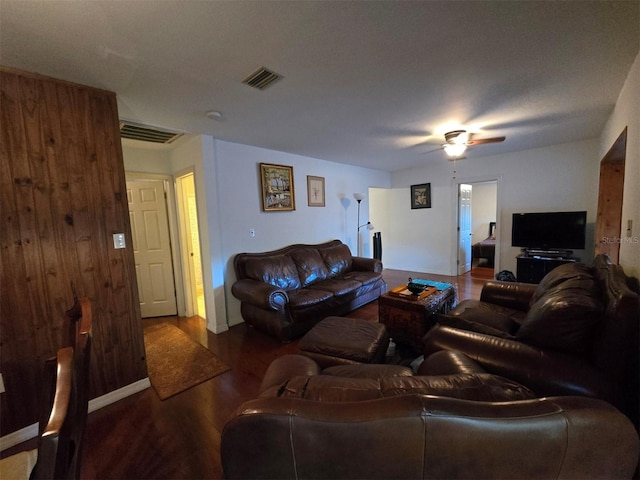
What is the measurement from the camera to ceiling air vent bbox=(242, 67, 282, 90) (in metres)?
1.75

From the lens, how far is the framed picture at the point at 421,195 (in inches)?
219

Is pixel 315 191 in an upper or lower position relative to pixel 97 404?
upper

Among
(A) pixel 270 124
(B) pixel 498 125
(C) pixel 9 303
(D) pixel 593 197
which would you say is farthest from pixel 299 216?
(D) pixel 593 197

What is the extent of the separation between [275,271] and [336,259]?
122 centimetres

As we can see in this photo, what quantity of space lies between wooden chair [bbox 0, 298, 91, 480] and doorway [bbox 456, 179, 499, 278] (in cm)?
554

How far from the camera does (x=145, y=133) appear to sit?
9.52ft

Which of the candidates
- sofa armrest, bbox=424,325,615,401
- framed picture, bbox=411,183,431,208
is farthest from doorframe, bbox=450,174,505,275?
sofa armrest, bbox=424,325,615,401

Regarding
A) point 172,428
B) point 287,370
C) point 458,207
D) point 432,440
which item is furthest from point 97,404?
point 458,207

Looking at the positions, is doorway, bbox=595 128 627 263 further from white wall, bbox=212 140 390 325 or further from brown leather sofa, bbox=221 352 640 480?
brown leather sofa, bbox=221 352 640 480

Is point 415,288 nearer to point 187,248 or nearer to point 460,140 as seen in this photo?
point 460,140

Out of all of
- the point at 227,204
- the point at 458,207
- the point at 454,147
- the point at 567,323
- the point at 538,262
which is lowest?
Result: the point at 538,262

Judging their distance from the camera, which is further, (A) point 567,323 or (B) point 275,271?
(B) point 275,271

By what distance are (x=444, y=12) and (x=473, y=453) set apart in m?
1.80

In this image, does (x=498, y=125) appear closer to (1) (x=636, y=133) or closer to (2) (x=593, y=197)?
(1) (x=636, y=133)
